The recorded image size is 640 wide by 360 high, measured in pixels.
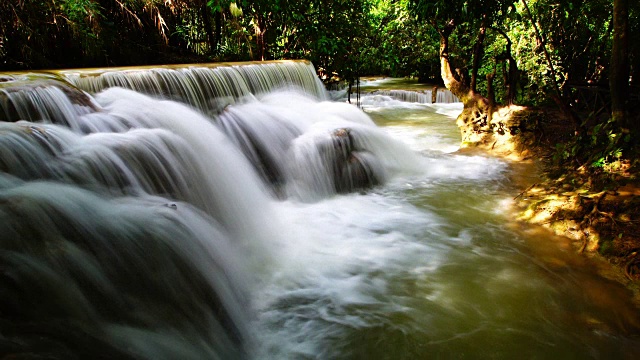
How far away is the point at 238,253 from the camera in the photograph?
401 centimetres

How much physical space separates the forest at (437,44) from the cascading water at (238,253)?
1.98 metres

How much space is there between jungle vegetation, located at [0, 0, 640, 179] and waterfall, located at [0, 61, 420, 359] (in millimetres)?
3256

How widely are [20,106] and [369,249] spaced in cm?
405

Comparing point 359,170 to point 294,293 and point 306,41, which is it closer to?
point 294,293

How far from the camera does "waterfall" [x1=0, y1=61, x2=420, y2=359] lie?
2.31m

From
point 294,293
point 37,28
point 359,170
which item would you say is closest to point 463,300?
point 294,293

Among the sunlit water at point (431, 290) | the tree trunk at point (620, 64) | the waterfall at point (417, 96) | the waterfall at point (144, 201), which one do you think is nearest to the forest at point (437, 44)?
the tree trunk at point (620, 64)

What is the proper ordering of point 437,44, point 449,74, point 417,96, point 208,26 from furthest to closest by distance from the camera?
point 417,96 < point 437,44 < point 208,26 < point 449,74

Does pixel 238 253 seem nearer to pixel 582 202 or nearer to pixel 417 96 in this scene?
pixel 582 202

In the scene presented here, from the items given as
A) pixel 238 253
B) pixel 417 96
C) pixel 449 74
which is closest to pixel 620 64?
pixel 449 74

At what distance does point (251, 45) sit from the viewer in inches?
480

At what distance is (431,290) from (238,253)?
6.38 ft

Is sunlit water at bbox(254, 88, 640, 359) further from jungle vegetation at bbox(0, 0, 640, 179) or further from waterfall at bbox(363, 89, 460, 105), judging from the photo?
waterfall at bbox(363, 89, 460, 105)

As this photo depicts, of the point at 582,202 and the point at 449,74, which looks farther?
the point at 449,74
